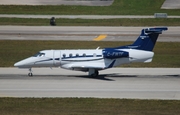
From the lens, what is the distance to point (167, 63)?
50.1 meters

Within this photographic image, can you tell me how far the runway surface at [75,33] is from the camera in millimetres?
64562

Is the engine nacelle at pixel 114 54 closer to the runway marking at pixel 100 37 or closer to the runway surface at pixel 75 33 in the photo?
the runway surface at pixel 75 33

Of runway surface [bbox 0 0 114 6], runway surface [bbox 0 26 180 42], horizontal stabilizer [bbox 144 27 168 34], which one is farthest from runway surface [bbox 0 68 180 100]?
runway surface [bbox 0 0 114 6]

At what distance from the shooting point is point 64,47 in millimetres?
58781

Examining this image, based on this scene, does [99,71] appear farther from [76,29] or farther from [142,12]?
[142,12]

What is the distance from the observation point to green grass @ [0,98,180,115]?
3136 centimetres

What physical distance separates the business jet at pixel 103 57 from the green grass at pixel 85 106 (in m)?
8.49

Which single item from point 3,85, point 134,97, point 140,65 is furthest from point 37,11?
point 134,97

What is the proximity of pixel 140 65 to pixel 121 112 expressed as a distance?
18.6m

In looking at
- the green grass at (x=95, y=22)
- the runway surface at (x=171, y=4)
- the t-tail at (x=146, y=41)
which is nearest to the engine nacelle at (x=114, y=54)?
the t-tail at (x=146, y=41)

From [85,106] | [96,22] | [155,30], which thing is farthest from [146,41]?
[96,22]

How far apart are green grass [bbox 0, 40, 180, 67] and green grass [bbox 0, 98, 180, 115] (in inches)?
620

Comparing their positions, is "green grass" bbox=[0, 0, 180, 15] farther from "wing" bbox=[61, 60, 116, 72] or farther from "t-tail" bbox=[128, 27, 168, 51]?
"wing" bbox=[61, 60, 116, 72]

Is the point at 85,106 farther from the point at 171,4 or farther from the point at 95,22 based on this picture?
the point at 171,4
